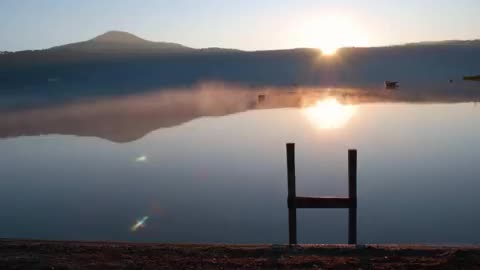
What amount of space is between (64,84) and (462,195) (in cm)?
7896

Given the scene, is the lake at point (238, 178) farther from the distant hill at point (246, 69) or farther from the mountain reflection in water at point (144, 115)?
the distant hill at point (246, 69)

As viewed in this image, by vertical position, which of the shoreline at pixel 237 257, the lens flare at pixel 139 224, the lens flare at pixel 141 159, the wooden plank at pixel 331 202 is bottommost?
the lens flare at pixel 139 224

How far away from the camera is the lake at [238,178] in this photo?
1157cm

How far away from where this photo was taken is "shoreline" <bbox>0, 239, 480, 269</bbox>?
789 cm

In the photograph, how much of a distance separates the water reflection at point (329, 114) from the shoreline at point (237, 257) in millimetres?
16944

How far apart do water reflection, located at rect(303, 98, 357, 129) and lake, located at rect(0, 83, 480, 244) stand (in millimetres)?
370

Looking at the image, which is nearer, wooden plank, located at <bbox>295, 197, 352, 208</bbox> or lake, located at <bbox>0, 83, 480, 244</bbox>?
wooden plank, located at <bbox>295, 197, 352, 208</bbox>

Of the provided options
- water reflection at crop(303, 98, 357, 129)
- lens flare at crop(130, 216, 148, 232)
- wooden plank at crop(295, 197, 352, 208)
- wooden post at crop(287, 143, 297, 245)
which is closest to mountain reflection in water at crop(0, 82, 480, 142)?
water reflection at crop(303, 98, 357, 129)

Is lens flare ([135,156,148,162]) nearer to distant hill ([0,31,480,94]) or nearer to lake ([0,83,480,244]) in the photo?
lake ([0,83,480,244])

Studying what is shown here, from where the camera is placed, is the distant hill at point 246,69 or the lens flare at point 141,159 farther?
the distant hill at point 246,69

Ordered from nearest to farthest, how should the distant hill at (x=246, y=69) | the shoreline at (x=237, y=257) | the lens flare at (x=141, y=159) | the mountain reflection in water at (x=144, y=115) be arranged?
the shoreline at (x=237, y=257) → the lens flare at (x=141, y=159) → the mountain reflection in water at (x=144, y=115) → the distant hill at (x=246, y=69)

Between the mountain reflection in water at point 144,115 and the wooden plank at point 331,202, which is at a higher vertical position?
the mountain reflection in water at point 144,115

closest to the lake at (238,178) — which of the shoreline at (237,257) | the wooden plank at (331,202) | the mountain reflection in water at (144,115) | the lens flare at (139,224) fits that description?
the lens flare at (139,224)

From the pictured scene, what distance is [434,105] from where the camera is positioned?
33.8 metres
